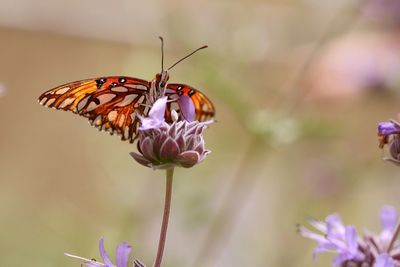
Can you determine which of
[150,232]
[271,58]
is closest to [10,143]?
[271,58]

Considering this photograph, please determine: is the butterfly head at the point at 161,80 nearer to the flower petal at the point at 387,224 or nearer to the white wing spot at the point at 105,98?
the white wing spot at the point at 105,98

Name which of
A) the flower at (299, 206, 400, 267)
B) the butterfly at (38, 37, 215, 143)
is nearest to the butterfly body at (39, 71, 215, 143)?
the butterfly at (38, 37, 215, 143)

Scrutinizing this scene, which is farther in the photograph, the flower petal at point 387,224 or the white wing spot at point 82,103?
the flower petal at point 387,224

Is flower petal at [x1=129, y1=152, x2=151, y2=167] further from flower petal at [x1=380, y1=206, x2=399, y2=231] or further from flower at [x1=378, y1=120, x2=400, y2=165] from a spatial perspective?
flower petal at [x1=380, y1=206, x2=399, y2=231]

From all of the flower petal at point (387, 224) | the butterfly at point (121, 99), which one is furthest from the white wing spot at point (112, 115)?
the flower petal at point (387, 224)

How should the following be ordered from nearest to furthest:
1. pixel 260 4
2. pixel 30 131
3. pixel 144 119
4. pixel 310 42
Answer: pixel 144 119 → pixel 310 42 → pixel 30 131 → pixel 260 4

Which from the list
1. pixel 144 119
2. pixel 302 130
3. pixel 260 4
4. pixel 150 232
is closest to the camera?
pixel 144 119

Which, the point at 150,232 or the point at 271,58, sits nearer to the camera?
the point at 150,232

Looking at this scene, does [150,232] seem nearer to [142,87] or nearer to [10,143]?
[142,87]
